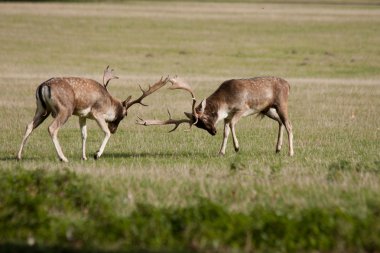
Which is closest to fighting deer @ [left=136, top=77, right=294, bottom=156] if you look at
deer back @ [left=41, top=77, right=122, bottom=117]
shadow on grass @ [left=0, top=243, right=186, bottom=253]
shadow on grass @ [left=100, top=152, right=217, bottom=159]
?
shadow on grass @ [left=100, top=152, right=217, bottom=159]

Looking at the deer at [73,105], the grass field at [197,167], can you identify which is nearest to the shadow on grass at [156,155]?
the grass field at [197,167]

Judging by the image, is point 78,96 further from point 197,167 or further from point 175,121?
point 197,167

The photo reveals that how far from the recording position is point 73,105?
55.7ft

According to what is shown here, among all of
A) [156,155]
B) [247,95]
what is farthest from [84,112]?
[247,95]

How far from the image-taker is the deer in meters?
16.5

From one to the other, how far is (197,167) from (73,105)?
338 centimetres

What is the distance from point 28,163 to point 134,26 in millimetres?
44789

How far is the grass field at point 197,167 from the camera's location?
9.62 meters

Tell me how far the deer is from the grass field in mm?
564

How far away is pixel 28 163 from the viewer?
15500 mm

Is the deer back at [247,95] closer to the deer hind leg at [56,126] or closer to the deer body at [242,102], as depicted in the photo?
the deer body at [242,102]

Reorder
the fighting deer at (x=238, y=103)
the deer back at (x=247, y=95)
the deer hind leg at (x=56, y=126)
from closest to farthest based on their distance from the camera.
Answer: the deer hind leg at (x=56, y=126) < the fighting deer at (x=238, y=103) < the deer back at (x=247, y=95)

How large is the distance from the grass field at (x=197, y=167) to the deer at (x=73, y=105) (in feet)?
1.85

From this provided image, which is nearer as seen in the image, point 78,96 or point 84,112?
point 78,96
